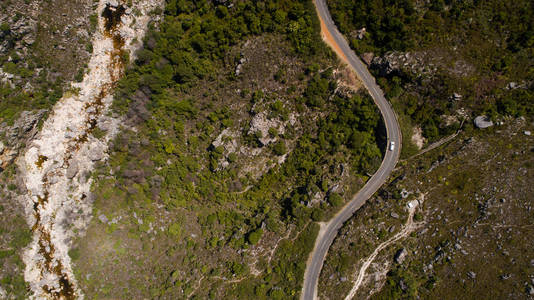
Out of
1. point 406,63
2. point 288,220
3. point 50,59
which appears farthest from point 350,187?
point 50,59

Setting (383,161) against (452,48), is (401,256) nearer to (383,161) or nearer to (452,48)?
(383,161)

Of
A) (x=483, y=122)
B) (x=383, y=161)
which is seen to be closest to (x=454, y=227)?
(x=383, y=161)

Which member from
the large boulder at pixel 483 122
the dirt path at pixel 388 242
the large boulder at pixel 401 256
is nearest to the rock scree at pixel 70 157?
the dirt path at pixel 388 242

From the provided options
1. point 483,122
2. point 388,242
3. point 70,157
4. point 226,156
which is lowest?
point 388,242

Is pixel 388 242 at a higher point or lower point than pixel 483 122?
lower

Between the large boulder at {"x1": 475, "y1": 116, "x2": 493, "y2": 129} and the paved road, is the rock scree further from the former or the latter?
the large boulder at {"x1": 475, "y1": 116, "x2": 493, "y2": 129}

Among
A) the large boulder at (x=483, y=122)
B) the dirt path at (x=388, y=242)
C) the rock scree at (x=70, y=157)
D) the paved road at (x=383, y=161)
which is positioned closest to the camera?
the dirt path at (x=388, y=242)

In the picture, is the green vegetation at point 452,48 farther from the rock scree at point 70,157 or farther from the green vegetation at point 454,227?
the rock scree at point 70,157

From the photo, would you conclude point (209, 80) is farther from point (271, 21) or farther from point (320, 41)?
point (320, 41)
